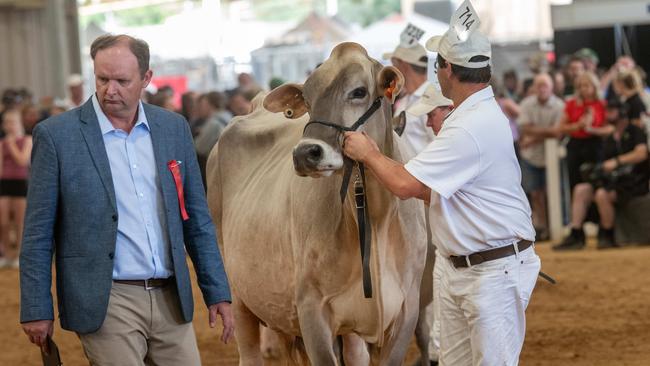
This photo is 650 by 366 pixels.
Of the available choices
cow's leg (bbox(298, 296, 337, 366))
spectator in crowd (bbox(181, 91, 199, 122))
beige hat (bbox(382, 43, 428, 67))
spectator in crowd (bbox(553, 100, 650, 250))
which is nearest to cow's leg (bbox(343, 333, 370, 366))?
cow's leg (bbox(298, 296, 337, 366))

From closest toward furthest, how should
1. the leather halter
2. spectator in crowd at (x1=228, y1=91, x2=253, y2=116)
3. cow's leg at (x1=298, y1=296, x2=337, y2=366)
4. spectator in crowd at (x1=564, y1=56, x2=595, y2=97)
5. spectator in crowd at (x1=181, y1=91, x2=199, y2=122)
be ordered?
the leather halter
cow's leg at (x1=298, y1=296, x2=337, y2=366)
spectator in crowd at (x1=228, y1=91, x2=253, y2=116)
spectator in crowd at (x1=564, y1=56, x2=595, y2=97)
spectator in crowd at (x1=181, y1=91, x2=199, y2=122)

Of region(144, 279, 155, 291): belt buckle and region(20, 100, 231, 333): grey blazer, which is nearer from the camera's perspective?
region(20, 100, 231, 333): grey blazer

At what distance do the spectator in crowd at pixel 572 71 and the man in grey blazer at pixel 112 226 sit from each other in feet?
39.3

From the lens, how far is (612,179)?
1388cm

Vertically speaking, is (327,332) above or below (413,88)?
below

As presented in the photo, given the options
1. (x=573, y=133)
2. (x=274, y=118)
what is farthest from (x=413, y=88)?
(x=573, y=133)

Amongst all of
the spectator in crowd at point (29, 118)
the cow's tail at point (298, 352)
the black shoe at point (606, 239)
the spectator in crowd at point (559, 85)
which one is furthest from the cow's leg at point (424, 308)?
the spectator in crowd at point (559, 85)

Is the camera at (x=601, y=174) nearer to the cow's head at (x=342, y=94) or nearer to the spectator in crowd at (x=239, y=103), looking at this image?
the spectator in crowd at (x=239, y=103)

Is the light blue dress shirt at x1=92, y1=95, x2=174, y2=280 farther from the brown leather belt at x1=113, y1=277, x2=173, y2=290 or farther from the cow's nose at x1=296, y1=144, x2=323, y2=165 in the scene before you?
the cow's nose at x1=296, y1=144, x2=323, y2=165

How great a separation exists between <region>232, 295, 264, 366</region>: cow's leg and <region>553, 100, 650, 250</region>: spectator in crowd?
7.42 m

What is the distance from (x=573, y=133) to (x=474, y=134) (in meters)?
10.2

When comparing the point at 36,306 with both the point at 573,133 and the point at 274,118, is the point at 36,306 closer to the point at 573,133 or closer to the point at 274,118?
the point at 274,118

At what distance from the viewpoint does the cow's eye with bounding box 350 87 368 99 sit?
5.30 metres

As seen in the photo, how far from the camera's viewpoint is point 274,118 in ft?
24.8
